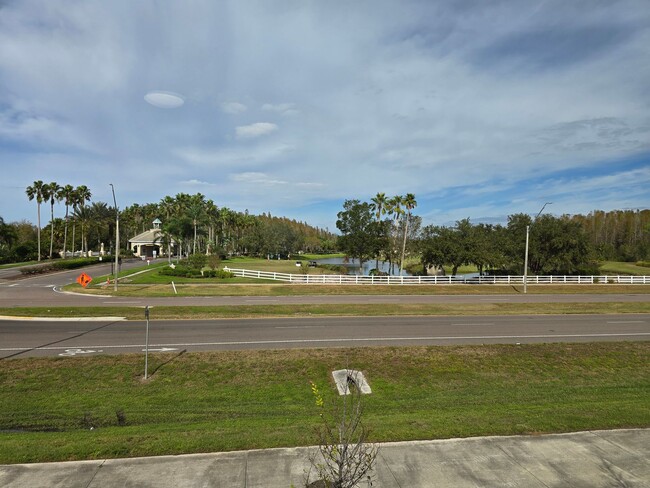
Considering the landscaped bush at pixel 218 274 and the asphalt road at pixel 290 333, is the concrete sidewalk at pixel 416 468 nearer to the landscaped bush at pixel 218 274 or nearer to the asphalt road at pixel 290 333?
the asphalt road at pixel 290 333

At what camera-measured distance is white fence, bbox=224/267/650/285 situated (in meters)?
46.6

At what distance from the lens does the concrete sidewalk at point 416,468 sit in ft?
23.1

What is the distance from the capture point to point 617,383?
14.9 metres

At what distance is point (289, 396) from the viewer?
1318 cm

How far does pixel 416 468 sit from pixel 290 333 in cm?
1373

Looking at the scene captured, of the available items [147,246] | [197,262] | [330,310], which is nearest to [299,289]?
[330,310]

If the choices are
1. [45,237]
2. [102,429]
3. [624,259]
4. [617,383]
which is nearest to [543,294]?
[617,383]

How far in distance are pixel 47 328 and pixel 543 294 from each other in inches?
1693

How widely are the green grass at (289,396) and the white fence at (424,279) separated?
28737 mm

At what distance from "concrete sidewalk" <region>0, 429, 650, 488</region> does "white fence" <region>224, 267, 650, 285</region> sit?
37022 millimetres

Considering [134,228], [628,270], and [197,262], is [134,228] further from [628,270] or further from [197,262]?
[628,270]

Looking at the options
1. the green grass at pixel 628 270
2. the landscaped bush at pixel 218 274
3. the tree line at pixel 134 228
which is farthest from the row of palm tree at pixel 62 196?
the green grass at pixel 628 270

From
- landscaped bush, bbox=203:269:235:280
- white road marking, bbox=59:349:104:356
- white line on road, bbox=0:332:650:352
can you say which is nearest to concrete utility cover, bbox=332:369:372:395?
white line on road, bbox=0:332:650:352

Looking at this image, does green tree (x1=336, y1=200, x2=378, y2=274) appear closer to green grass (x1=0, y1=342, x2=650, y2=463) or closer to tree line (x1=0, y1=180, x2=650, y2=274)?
tree line (x1=0, y1=180, x2=650, y2=274)
